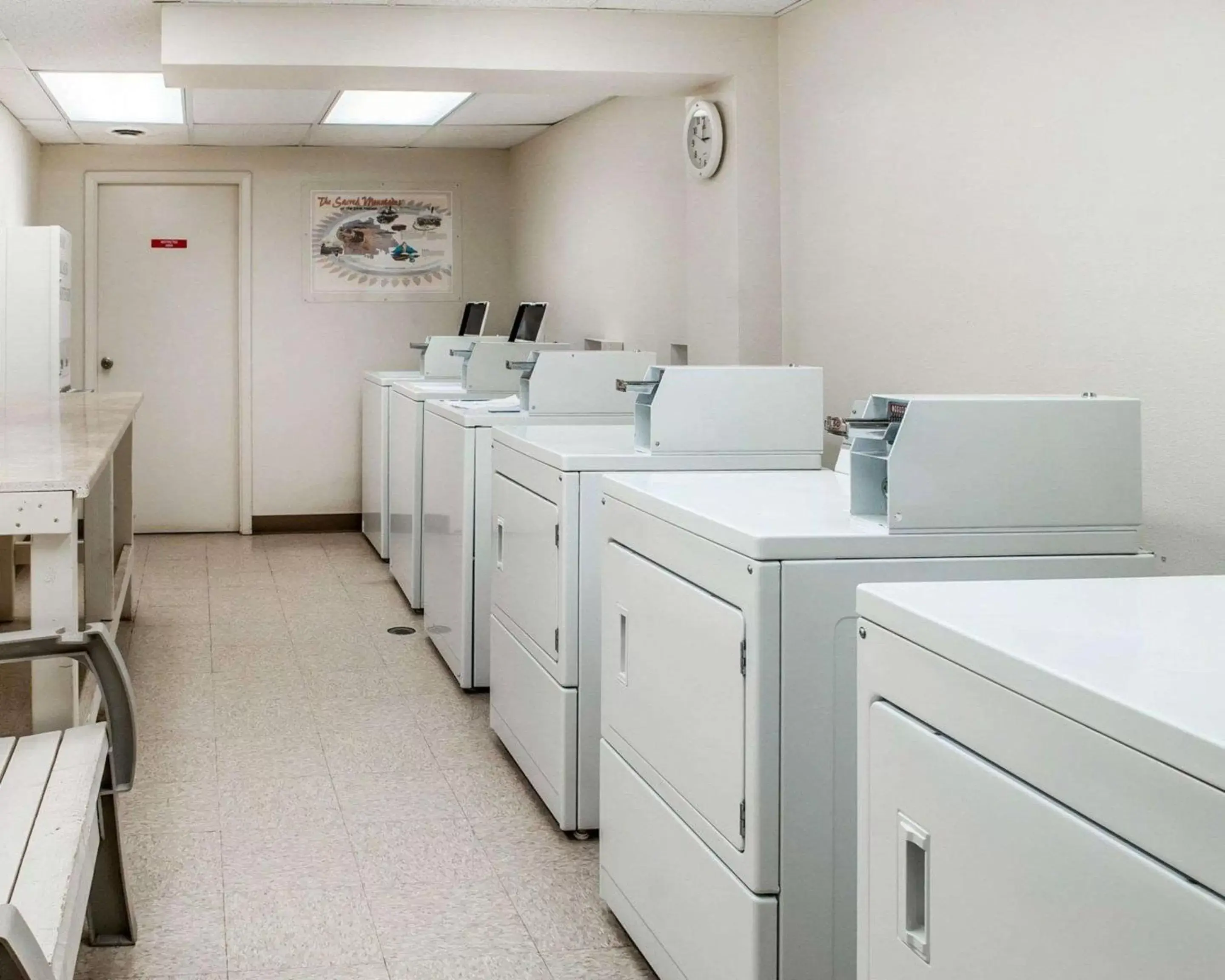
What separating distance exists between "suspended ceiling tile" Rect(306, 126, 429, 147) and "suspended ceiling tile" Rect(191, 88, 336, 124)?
11.8 inches

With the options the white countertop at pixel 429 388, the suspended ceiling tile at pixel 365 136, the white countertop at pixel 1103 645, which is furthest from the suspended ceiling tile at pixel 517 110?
the white countertop at pixel 1103 645

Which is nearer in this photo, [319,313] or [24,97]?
[24,97]

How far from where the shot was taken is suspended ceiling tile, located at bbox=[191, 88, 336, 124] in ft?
18.0

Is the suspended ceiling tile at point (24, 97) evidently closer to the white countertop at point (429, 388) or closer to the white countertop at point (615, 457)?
the white countertop at point (429, 388)

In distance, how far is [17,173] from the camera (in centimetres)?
609

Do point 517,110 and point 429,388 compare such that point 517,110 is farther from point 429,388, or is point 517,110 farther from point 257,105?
point 429,388

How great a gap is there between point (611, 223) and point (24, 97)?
2610mm

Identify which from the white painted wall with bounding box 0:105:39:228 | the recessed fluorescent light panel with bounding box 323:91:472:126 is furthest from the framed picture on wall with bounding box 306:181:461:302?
the white painted wall with bounding box 0:105:39:228

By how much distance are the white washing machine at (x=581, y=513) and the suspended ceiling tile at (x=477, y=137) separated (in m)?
3.61

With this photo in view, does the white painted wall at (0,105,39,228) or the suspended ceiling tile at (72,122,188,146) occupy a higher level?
the suspended ceiling tile at (72,122,188,146)

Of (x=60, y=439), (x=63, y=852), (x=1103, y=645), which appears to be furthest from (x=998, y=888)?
(x=60, y=439)

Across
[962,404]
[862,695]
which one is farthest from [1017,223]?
[862,695]

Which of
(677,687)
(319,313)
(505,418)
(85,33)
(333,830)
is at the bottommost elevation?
(333,830)

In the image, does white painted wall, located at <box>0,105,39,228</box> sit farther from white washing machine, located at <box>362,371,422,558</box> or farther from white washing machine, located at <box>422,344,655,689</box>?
white washing machine, located at <box>422,344,655,689</box>
